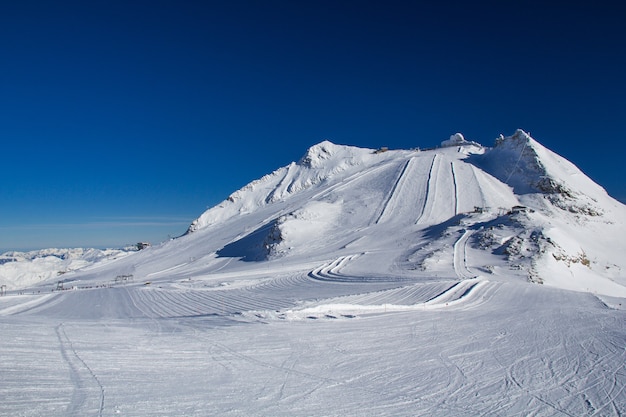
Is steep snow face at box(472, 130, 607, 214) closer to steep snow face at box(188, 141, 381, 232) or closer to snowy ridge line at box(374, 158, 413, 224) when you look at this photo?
snowy ridge line at box(374, 158, 413, 224)

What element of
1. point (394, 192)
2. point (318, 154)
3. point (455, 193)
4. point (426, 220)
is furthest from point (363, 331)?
point (318, 154)

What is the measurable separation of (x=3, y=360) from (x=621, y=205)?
179 ft

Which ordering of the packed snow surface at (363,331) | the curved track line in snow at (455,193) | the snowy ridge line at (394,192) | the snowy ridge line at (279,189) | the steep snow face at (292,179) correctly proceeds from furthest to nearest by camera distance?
the steep snow face at (292,179) → the snowy ridge line at (279,189) → the snowy ridge line at (394,192) → the curved track line in snow at (455,193) → the packed snow surface at (363,331)

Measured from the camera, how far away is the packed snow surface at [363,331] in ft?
17.5

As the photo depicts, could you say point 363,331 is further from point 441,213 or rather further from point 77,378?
point 441,213

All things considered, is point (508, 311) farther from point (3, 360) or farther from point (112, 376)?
Answer: point (3, 360)

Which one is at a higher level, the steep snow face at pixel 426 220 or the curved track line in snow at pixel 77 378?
the steep snow face at pixel 426 220

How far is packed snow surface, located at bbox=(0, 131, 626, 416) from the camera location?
5324mm

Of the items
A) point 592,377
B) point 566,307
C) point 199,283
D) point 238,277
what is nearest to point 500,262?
point 566,307

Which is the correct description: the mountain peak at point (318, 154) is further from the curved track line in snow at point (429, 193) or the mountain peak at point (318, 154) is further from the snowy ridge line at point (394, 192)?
the curved track line in snow at point (429, 193)

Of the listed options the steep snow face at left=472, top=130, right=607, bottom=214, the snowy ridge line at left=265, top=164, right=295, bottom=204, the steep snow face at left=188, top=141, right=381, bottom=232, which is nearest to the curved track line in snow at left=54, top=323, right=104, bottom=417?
the steep snow face at left=472, top=130, right=607, bottom=214

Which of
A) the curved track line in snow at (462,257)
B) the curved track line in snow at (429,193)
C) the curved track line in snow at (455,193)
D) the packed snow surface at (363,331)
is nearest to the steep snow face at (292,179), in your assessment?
the curved track line in snow at (429,193)

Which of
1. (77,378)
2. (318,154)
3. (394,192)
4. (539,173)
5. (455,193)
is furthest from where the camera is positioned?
(318,154)

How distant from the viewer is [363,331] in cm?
944
